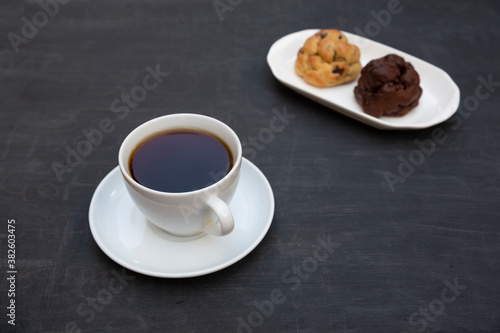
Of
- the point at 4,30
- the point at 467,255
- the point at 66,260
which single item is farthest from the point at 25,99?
the point at 467,255

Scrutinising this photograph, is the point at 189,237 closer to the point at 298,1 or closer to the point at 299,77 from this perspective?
the point at 299,77

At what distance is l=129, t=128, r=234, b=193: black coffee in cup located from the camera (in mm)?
851

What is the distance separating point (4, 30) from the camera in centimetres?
151

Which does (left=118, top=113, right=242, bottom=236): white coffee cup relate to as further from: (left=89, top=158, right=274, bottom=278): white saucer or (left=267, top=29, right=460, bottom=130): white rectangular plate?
(left=267, top=29, right=460, bottom=130): white rectangular plate

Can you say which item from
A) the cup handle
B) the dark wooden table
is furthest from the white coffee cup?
the dark wooden table

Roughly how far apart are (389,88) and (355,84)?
0.18 metres

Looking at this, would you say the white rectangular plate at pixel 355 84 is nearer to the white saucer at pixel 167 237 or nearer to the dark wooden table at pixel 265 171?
the dark wooden table at pixel 265 171

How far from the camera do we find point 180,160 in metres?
0.90

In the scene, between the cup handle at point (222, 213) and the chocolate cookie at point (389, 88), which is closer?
the cup handle at point (222, 213)

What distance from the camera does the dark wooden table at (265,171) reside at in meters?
0.83

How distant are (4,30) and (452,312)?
147 centimetres

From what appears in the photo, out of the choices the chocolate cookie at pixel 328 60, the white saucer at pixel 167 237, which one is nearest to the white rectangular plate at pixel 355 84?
the chocolate cookie at pixel 328 60

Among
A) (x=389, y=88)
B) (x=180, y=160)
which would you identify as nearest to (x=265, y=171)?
(x=180, y=160)

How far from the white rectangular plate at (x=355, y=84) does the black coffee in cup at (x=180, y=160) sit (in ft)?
1.41
